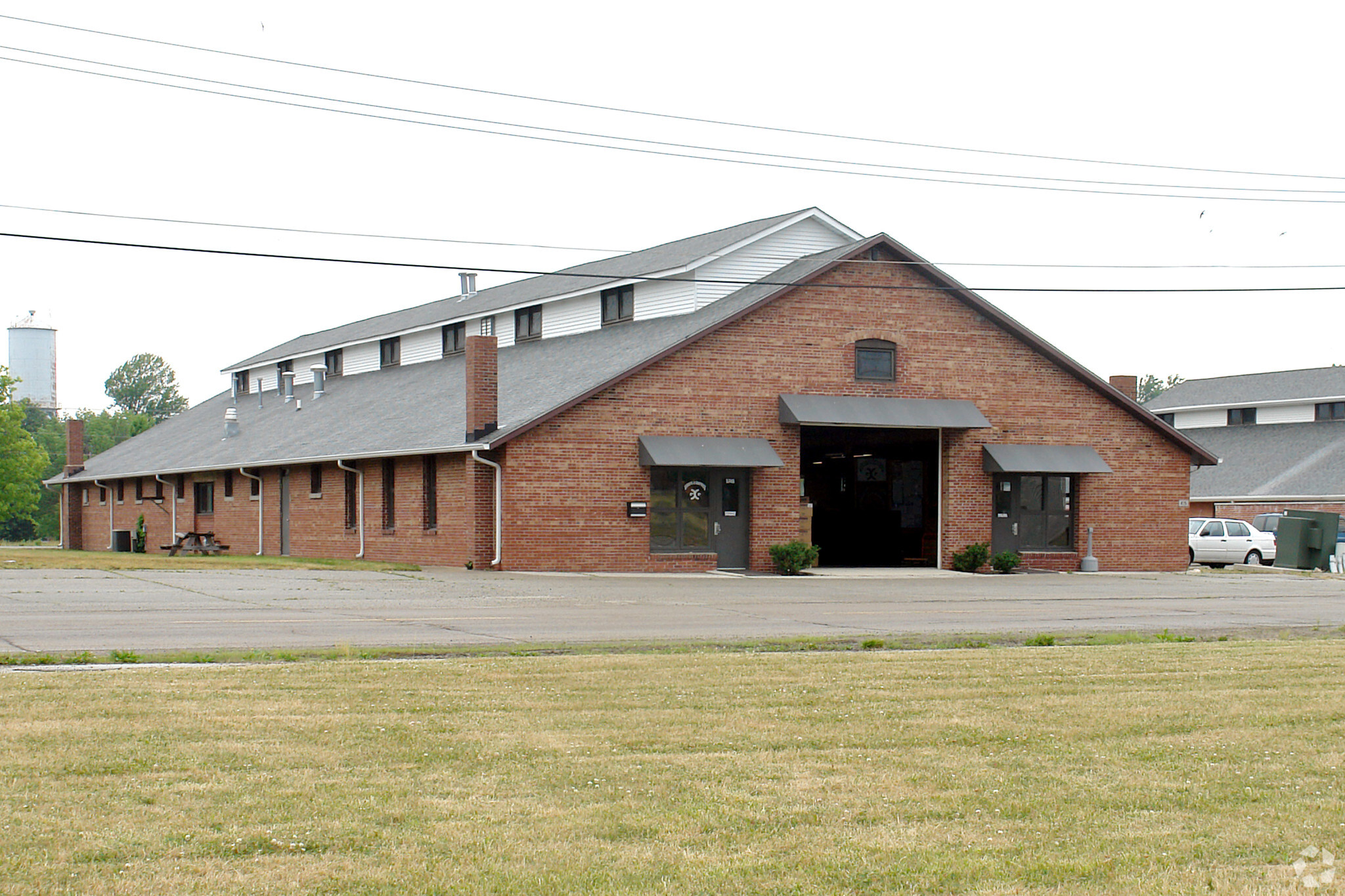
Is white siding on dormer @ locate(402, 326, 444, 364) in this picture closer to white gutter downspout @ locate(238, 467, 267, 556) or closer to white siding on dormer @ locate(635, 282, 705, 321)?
white gutter downspout @ locate(238, 467, 267, 556)

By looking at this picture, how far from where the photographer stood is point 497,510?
30141mm

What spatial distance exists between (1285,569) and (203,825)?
1519 inches

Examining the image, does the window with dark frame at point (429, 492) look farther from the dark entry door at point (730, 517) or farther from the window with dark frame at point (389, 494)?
the dark entry door at point (730, 517)

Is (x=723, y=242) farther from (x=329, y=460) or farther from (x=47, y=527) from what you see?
(x=47, y=527)

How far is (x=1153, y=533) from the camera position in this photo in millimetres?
36375

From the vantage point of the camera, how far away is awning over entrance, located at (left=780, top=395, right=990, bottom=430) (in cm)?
3175

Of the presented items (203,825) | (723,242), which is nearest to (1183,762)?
(203,825)

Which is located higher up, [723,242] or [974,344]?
[723,242]

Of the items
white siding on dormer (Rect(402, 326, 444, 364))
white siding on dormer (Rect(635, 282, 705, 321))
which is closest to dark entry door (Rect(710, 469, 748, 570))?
white siding on dormer (Rect(635, 282, 705, 321))

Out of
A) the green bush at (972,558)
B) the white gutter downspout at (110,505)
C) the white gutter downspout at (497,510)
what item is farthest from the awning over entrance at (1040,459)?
the white gutter downspout at (110,505)

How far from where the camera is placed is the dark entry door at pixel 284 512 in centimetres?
3988

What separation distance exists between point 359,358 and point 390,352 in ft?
7.67

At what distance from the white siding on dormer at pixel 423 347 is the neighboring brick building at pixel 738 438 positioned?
7.87 ft

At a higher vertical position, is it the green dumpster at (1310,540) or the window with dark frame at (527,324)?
the window with dark frame at (527,324)
